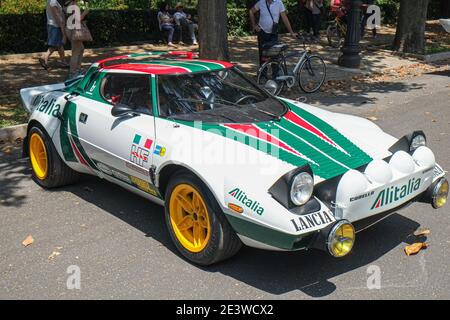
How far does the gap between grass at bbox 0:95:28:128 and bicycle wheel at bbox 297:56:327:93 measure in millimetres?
5153

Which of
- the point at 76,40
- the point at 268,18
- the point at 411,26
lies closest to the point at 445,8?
the point at 411,26

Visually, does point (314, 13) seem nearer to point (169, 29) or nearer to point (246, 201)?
point (169, 29)

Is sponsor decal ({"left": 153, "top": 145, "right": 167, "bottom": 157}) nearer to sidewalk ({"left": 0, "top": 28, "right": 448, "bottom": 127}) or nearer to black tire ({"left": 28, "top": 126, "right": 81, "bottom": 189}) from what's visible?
black tire ({"left": 28, "top": 126, "right": 81, "bottom": 189})

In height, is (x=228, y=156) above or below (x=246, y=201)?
above

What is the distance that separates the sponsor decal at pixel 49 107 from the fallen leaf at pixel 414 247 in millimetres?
3566

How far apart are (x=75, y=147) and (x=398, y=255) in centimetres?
312

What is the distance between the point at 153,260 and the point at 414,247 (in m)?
2.08

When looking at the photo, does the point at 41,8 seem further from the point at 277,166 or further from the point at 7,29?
the point at 277,166

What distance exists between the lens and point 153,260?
437 centimetres

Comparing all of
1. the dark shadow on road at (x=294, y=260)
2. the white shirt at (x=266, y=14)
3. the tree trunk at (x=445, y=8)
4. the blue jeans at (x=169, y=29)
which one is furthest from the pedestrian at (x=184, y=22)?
the tree trunk at (x=445, y=8)

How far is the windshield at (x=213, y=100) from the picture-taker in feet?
15.3

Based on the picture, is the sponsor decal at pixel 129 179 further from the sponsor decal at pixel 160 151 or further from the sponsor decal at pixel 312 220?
the sponsor decal at pixel 312 220
